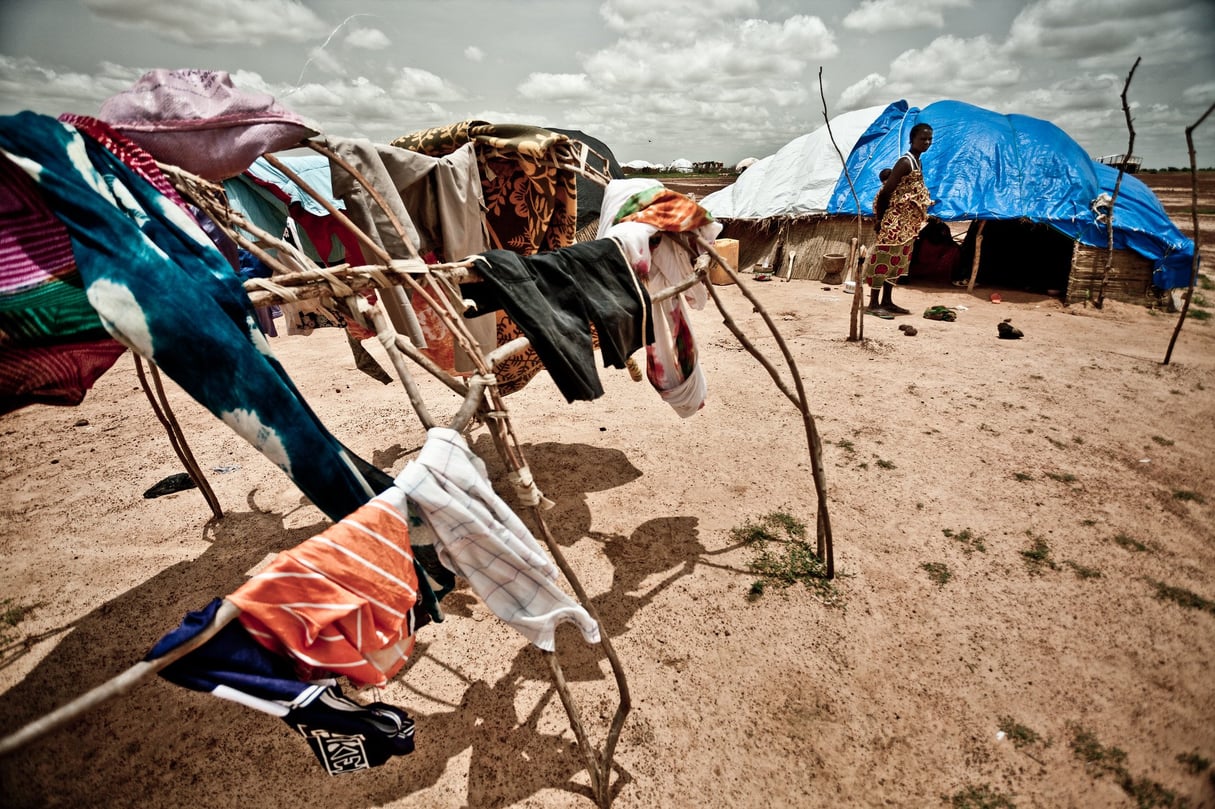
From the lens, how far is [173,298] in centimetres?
153

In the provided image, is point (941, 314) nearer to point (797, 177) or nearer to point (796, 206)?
point (796, 206)

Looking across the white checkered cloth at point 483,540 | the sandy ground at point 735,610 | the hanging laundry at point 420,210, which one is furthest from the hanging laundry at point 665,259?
the white checkered cloth at point 483,540

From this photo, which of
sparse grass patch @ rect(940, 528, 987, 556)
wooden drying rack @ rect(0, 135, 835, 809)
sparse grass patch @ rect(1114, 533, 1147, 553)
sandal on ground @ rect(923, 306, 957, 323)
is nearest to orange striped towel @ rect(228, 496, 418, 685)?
wooden drying rack @ rect(0, 135, 835, 809)

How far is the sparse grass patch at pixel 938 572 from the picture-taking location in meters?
3.49

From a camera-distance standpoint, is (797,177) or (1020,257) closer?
(1020,257)

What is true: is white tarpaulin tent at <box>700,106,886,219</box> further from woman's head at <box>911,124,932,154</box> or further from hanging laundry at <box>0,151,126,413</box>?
hanging laundry at <box>0,151,126,413</box>

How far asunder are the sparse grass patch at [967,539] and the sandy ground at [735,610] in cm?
1

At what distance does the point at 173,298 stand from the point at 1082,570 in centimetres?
498

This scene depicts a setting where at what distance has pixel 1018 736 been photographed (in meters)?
2.55

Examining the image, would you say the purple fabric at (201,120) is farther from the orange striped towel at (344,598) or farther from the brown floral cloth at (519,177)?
the orange striped towel at (344,598)

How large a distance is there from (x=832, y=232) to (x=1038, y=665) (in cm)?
1153

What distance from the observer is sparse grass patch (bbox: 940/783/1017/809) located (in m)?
2.30

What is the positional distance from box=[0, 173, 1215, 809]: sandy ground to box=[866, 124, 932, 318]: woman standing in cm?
327

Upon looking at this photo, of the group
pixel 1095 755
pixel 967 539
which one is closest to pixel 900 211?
pixel 967 539
